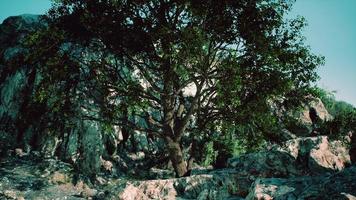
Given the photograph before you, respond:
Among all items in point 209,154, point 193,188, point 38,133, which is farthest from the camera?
point 209,154

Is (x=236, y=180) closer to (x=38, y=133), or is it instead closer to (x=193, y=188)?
(x=193, y=188)

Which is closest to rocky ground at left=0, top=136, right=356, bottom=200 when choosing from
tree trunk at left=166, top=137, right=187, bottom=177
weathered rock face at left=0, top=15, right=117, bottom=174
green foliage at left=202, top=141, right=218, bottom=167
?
tree trunk at left=166, top=137, right=187, bottom=177

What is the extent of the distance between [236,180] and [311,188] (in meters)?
8.07

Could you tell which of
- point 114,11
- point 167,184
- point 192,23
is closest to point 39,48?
point 114,11

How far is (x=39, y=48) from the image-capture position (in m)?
19.3

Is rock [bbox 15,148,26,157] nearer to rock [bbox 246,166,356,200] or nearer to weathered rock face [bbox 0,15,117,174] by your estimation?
weathered rock face [bbox 0,15,117,174]

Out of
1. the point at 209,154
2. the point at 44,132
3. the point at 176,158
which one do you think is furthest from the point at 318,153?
the point at 44,132

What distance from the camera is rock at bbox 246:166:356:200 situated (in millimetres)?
8443

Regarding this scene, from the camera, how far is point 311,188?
30.5ft

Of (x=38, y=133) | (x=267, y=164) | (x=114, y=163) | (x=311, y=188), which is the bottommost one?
(x=311, y=188)

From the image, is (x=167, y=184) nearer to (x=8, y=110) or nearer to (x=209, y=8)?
(x=209, y=8)

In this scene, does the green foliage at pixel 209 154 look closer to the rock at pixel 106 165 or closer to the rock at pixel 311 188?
the rock at pixel 106 165

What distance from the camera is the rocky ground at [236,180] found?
35.3 feet

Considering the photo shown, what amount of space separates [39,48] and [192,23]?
919 centimetres
